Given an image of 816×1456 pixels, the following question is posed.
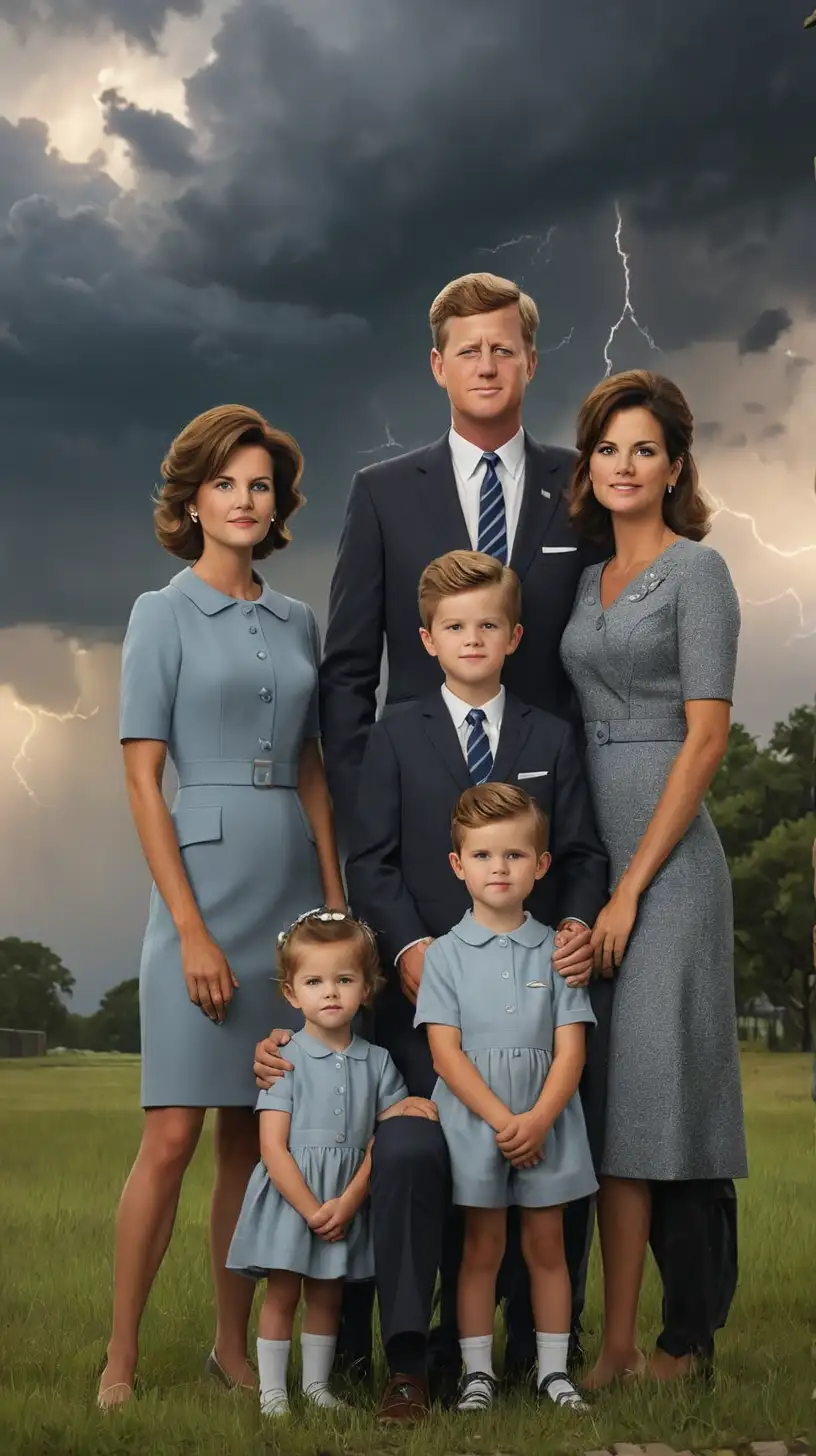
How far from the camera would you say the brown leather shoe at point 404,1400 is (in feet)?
12.7

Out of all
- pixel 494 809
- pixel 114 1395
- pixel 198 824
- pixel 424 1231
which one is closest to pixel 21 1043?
pixel 114 1395

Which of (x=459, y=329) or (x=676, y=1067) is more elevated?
(x=459, y=329)

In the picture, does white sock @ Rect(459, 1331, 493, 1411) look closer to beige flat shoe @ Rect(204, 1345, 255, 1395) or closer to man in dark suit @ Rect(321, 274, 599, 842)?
beige flat shoe @ Rect(204, 1345, 255, 1395)

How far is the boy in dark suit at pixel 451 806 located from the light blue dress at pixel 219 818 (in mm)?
239

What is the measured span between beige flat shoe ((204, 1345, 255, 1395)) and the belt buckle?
151cm

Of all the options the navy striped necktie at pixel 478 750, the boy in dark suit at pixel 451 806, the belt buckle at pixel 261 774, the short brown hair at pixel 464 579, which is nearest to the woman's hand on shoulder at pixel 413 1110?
the boy in dark suit at pixel 451 806

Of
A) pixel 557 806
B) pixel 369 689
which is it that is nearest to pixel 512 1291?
pixel 557 806

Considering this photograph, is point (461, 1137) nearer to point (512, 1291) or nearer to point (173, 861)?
point (512, 1291)

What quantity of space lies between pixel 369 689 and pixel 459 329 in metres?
0.95

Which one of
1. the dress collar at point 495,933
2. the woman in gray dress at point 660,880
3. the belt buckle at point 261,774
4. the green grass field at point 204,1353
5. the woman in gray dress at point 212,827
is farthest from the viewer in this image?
the belt buckle at point 261,774

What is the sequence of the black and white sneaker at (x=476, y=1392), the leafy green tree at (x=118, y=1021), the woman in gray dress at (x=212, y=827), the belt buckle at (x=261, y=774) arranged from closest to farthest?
1. the black and white sneaker at (x=476, y=1392)
2. the woman in gray dress at (x=212, y=827)
3. the belt buckle at (x=261, y=774)
4. the leafy green tree at (x=118, y=1021)

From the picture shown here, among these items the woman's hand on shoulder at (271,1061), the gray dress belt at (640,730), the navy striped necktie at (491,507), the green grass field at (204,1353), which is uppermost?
the navy striped necktie at (491,507)

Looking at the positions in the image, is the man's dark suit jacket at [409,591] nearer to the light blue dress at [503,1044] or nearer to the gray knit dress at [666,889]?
the gray knit dress at [666,889]

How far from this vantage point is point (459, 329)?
4441 mm
